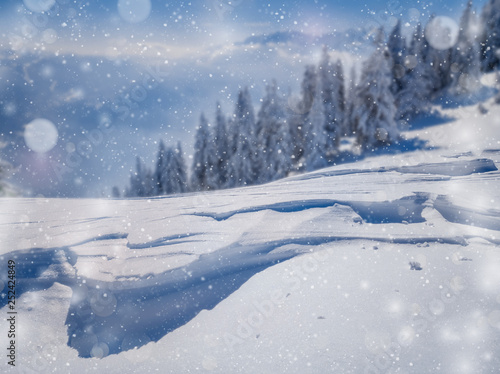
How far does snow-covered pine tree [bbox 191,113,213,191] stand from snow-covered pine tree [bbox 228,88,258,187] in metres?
3.89

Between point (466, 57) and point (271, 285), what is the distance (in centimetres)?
3975

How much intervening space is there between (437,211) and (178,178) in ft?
94.2

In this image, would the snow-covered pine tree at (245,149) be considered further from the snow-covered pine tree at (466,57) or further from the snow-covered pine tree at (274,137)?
the snow-covered pine tree at (466,57)

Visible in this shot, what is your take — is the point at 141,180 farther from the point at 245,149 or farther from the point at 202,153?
the point at 245,149

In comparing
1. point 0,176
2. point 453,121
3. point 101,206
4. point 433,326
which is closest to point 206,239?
point 433,326

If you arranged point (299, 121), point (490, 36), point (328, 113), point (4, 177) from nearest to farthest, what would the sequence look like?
point (4, 177) → point (328, 113) → point (299, 121) → point (490, 36)

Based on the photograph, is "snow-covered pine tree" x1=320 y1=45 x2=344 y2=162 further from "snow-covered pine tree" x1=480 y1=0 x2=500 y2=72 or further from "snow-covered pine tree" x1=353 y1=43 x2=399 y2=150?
"snow-covered pine tree" x1=480 y1=0 x2=500 y2=72

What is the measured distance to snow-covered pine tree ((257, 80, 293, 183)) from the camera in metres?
25.1

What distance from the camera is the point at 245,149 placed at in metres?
27.0

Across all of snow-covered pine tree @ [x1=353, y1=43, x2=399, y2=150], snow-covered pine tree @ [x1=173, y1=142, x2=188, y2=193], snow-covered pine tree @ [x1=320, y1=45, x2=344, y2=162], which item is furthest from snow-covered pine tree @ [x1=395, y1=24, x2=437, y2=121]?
snow-covered pine tree @ [x1=173, y1=142, x2=188, y2=193]

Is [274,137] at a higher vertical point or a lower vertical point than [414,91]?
lower

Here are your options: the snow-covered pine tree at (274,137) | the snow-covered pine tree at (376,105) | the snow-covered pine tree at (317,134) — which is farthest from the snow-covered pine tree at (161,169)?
the snow-covered pine tree at (376,105)

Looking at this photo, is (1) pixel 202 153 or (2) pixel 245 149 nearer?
(2) pixel 245 149

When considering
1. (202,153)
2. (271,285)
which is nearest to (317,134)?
(202,153)
